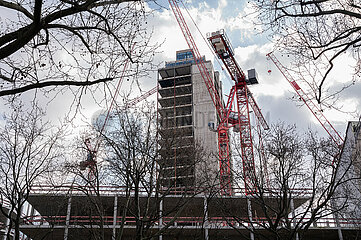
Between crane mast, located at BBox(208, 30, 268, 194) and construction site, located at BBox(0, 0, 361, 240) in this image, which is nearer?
construction site, located at BBox(0, 0, 361, 240)

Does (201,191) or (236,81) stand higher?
(236,81)

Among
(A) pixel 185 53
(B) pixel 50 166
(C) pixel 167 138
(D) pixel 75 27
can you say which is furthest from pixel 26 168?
→ (A) pixel 185 53

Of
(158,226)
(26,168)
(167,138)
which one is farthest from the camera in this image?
(158,226)

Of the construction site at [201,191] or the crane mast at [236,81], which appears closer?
the construction site at [201,191]

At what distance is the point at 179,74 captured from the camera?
66.0 meters

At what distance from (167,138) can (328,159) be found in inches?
270

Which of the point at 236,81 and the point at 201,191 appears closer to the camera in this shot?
the point at 201,191

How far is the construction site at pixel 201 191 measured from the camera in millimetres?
11492

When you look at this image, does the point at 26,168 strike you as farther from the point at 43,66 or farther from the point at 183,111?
the point at 183,111

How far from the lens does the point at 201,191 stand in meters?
12.6

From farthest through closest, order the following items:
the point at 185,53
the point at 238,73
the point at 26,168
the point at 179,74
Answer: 1. the point at 185,53
2. the point at 179,74
3. the point at 238,73
4. the point at 26,168

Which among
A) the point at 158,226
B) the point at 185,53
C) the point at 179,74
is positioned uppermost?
the point at 185,53

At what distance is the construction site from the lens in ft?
37.7

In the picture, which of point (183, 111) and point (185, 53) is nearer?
point (183, 111)
